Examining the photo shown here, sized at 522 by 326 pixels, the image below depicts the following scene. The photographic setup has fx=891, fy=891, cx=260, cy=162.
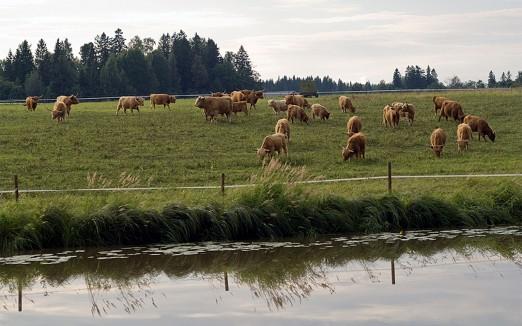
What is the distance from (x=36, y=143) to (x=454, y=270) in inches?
1059

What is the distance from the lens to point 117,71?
128m

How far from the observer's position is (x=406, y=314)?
12.6m

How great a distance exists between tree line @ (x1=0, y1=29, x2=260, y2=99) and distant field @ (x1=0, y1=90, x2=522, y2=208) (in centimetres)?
7013

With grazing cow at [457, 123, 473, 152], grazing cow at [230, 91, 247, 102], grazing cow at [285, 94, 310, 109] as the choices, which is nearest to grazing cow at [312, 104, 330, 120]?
grazing cow at [285, 94, 310, 109]

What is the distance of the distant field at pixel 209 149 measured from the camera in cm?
3098

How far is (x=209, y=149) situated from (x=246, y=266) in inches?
843

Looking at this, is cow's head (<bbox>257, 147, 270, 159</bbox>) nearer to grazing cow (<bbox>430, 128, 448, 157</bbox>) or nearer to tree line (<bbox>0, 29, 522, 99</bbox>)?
grazing cow (<bbox>430, 128, 448, 157</bbox>)

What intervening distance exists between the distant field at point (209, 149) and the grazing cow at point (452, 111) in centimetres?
111

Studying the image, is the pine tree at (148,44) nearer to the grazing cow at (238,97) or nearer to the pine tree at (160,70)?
the pine tree at (160,70)

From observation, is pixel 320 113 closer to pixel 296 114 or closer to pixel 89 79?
pixel 296 114

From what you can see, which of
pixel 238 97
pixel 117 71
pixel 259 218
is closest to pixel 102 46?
pixel 117 71

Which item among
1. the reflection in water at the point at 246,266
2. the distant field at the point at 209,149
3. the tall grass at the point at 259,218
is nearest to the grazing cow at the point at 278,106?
the distant field at the point at 209,149

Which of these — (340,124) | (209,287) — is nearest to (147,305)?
(209,287)

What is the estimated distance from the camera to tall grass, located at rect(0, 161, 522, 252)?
19.6m
